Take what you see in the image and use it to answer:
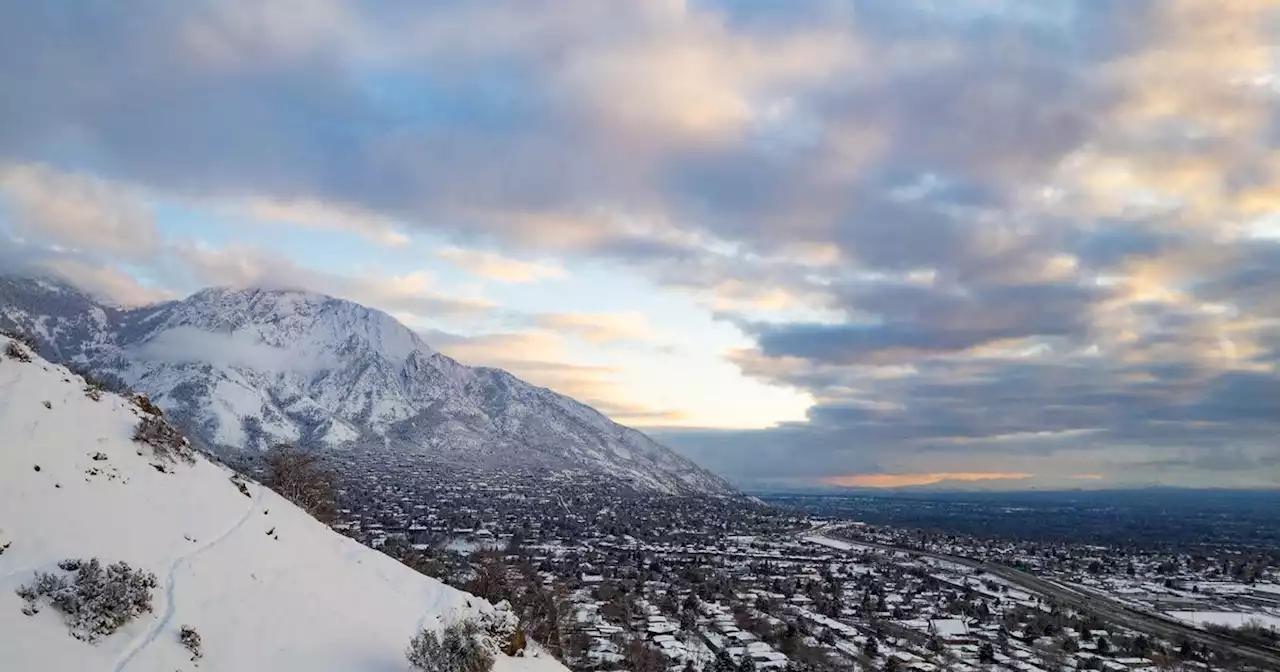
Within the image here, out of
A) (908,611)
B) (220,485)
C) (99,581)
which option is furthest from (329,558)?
(908,611)

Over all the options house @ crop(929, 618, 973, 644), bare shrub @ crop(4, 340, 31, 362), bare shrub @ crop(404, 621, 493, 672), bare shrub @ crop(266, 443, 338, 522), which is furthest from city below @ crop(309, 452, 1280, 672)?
bare shrub @ crop(4, 340, 31, 362)

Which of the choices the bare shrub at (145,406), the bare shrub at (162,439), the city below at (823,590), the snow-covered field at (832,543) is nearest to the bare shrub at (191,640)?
the bare shrub at (162,439)

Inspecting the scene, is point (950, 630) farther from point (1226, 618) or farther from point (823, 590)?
point (1226, 618)

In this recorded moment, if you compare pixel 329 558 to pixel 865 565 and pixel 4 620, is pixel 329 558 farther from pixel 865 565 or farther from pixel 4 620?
pixel 865 565

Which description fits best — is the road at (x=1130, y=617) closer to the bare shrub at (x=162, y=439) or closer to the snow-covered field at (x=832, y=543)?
the snow-covered field at (x=832, y=543)

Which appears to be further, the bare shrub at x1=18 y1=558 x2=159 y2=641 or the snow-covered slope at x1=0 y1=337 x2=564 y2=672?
the snow-covered slope at x1=0 y1=337 x2=564 y2=672

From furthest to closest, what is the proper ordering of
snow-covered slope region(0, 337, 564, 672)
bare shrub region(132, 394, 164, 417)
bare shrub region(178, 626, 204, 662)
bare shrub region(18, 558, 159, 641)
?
bare shrub region(132, 394, 164, 417) < bare shrub region(178, 626, 204, 662) < snow-covered slope region(0, 337, 564, 672) < bare shrub region(18, 558, 159, 641)

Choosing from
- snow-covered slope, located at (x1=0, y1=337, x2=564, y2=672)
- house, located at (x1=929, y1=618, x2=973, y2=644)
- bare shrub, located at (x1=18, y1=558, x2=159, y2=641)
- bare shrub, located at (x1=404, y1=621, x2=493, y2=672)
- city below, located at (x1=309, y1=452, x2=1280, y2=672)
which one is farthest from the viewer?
house, located at (x1=929, y1=618, x2=973, y2=644)

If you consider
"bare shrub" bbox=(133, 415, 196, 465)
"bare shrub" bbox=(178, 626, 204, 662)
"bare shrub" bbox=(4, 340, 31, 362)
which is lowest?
"bare shrub" bbox=(178, 626, 204, 662)

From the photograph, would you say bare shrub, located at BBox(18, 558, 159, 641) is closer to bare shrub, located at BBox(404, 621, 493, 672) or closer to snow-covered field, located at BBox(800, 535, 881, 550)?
bare shrub, located at BBox(404, 621, 493, 672)
